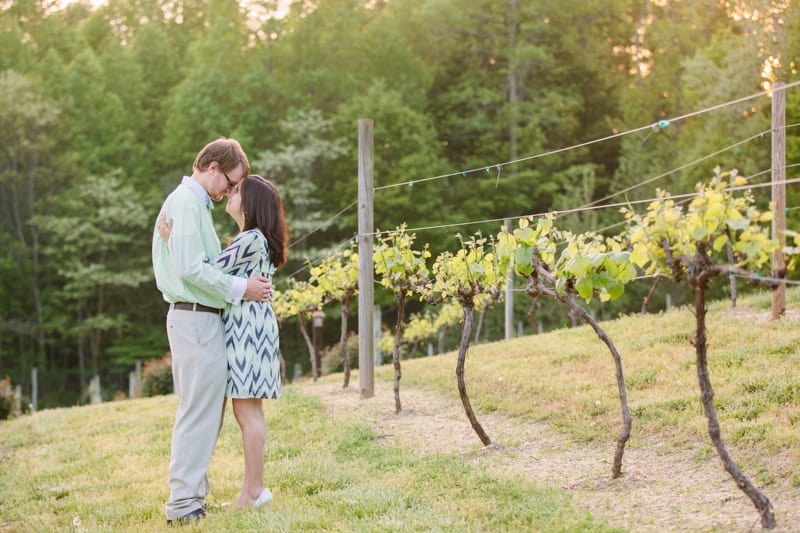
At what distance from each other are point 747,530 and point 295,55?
25964 mm

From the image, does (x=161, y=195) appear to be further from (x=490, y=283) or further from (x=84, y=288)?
(x=490, y=283)

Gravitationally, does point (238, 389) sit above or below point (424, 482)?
above

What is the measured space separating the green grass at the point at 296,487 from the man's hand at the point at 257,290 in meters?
1.15

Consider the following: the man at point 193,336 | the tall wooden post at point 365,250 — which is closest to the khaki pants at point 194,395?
the man at point 193,336

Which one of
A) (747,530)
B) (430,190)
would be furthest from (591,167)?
(747,530)

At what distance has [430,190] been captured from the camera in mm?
25672

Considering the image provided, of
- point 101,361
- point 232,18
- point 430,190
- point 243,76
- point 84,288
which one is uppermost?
point 232,18

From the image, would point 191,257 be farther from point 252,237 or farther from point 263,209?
point 263,209

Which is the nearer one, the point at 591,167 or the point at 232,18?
the point at 591,167

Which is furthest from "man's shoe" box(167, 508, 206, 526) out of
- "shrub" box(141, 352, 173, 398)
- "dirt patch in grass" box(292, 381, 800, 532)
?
"shrub" box(141, 352, 173, 398)

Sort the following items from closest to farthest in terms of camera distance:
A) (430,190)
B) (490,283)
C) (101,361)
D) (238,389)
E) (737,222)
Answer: (737,222), (238,389), (490,283), (430,190), (101,361)

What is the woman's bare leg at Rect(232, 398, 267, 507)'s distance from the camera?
15.3 ft

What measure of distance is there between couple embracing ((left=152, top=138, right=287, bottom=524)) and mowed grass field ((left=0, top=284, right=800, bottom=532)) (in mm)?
339

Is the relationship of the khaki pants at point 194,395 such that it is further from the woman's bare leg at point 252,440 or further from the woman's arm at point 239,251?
the woman's arm at point 239,251
